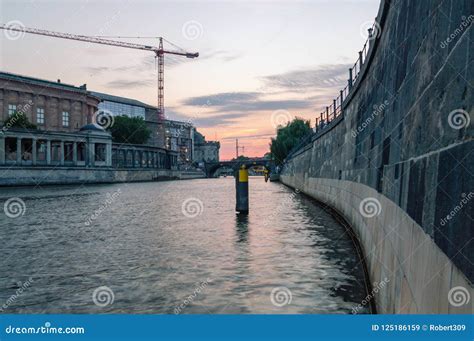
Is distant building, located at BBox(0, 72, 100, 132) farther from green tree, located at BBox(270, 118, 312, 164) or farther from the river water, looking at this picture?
the river water

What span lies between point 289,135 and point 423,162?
91.3 meters

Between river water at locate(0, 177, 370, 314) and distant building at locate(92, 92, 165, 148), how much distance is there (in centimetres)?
14691

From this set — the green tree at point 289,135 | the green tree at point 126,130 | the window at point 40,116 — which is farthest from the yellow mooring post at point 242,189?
the green tree at point 126,130

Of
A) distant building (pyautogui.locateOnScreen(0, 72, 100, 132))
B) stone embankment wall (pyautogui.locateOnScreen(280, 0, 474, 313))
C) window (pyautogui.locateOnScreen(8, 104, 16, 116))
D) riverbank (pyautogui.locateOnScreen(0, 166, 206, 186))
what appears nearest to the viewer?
stone embankment wall (pyautogui.locateOnScreen(280, 0, 474, 313))

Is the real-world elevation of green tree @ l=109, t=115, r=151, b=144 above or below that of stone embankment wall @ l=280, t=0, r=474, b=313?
above

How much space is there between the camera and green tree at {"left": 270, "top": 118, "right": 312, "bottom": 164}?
311ft

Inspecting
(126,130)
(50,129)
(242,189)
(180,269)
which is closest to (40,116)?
(50,129)

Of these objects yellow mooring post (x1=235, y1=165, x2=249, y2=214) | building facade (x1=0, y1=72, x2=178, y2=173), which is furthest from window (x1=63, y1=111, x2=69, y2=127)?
yellow mooring post (x1=235, y1=165, x2=249, y2=214)

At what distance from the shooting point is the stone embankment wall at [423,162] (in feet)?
13.3

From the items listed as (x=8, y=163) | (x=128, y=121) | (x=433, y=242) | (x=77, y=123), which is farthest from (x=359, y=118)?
(x=128, y=121)

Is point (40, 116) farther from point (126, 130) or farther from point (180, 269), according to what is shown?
point (180, 269)

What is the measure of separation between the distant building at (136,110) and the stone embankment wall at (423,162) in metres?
156

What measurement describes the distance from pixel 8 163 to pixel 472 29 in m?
80.3

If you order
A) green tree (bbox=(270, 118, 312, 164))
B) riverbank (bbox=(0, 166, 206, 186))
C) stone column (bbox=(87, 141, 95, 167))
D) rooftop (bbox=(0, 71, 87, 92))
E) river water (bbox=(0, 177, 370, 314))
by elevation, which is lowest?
river water (bbox=(0, 177, 370, 314))
